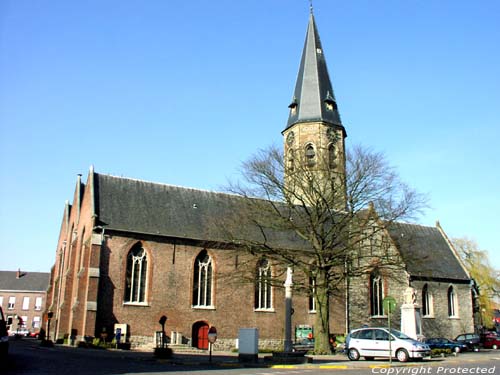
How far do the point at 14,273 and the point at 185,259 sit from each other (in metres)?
59.7

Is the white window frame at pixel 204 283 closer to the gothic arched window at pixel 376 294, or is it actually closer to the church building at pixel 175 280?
the church building at pixel 175 280

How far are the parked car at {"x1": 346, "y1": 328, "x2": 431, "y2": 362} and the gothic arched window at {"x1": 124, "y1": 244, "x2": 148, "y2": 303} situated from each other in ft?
44.9

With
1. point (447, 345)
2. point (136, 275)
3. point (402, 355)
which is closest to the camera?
point (402, 355)

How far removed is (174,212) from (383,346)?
57.2 feet

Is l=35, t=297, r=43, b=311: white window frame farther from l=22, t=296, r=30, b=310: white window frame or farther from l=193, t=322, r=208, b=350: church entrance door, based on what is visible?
l=193, t=322, r=208, b=350: church entrance door

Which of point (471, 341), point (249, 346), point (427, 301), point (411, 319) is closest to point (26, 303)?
point (427, 301)

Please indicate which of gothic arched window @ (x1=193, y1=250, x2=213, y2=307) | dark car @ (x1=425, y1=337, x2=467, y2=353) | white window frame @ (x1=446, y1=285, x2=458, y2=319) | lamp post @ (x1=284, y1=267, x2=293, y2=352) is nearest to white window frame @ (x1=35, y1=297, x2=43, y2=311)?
gothic arched window @ (x1=193, y1=250, x2=213, y2=307)

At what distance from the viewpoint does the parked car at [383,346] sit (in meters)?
19.8

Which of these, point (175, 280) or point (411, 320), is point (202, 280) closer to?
point (175, 280)

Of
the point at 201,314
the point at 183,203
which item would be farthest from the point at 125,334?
the point at 183,203

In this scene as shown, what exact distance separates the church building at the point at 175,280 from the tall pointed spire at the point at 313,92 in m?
10.3

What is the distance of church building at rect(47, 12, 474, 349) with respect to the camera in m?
29.5

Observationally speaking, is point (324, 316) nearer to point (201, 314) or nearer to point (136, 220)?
point (201, 314)

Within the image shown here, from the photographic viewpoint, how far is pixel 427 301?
39.8 meters
